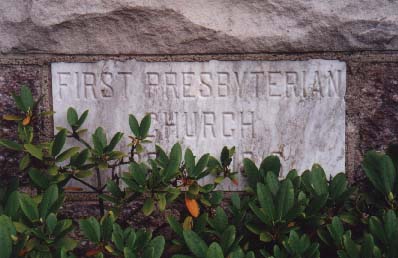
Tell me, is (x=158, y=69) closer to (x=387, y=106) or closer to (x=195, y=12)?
(x=195, y=12)

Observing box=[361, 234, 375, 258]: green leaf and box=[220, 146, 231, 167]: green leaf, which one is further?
box=[220, 146, 231, 167]: green leaf

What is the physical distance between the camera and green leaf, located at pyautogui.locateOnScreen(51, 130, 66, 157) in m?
1.52

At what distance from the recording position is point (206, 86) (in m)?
1.68

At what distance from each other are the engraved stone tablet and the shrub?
0.25 feet

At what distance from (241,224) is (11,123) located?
85 centimetres

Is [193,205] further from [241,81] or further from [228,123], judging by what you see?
[241,81]

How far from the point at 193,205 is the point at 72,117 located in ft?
1.64

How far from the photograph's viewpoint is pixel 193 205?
1483mm

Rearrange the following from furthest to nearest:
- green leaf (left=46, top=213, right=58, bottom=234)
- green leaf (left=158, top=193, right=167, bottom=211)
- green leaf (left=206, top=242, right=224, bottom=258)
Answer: green leaf (left=158, top=193, right=167, bottom=211)
green leaf (left=46, top=213, right=58, bottom=234)
green leaf (left=206, top=242, right=224, bottom=258)

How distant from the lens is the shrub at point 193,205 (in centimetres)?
128

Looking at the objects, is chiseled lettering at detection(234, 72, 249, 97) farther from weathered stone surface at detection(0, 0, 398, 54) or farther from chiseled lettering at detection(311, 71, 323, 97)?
chiseled lettering at detection(311, 71, 323, 97)

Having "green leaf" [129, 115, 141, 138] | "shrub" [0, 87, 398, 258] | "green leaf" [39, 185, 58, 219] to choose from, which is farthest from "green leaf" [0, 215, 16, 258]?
"green leaf" [129, 115, 141, 138]

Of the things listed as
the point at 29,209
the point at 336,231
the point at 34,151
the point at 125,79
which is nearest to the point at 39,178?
the point at 34,151

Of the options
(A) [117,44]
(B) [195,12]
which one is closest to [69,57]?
(A) [117,44]
